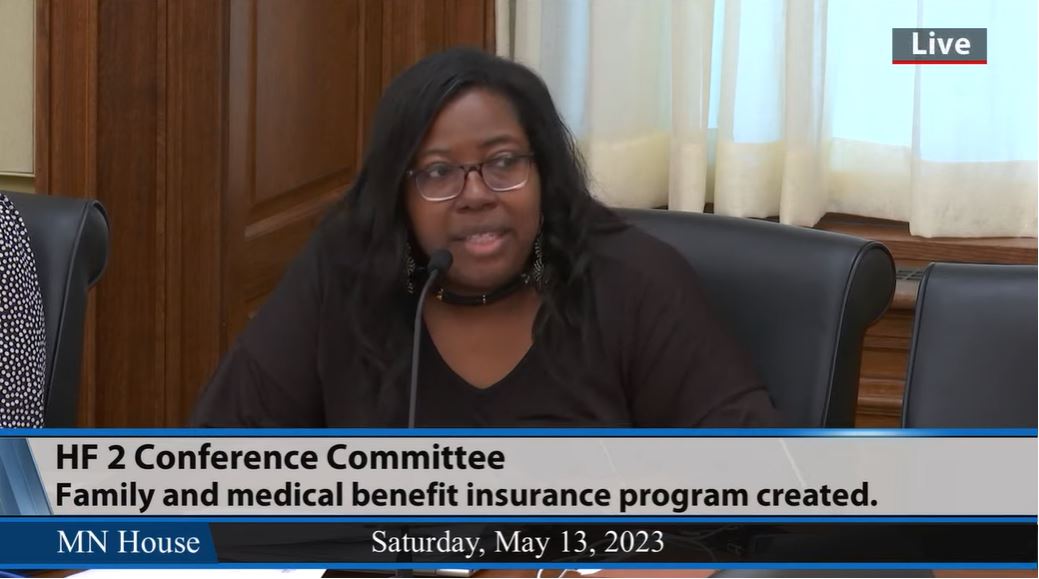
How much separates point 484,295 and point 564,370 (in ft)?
0.43

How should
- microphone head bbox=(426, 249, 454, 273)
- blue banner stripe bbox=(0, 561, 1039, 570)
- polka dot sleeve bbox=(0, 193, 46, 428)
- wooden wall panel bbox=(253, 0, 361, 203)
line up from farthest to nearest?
wooden wall panel bbox=(253, 0, 361, 203)
polka dot sleeve bbox=(0, 193, 46, 428)
microphone head bbox=(426, 249, 454, 273)
blue banner stripe bbox=(0, 561, 1039, 570)

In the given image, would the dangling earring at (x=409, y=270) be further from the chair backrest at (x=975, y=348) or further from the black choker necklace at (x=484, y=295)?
the chair backrest at (x=975, y=348)

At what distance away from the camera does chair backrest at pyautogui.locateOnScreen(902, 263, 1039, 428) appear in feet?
5.05

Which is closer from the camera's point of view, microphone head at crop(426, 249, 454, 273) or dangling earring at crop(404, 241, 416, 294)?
microphone head at crop(426, 249, 454, 273)

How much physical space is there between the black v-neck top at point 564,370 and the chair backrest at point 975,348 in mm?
183

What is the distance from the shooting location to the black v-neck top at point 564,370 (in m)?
1.67

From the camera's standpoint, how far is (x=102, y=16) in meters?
2.61

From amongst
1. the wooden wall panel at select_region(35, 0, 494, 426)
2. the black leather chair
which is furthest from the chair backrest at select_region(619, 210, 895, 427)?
the wooden wall panel at select_region(35, 0, 494, 426)

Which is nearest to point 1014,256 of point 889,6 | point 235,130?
point 889,6

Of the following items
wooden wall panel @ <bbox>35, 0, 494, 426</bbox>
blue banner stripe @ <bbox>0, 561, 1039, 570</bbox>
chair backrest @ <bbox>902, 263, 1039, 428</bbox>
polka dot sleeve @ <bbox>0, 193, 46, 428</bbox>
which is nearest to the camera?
blue banner stripe @ <bbox>0, 561, 1039, 570</bbox>

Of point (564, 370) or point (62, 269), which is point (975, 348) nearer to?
point (564, 370)

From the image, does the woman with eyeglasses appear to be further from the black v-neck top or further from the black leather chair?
the black leather chair

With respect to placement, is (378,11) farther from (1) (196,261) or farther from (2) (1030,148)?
(2) (1030,148)

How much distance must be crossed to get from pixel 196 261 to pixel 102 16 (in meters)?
0.48
